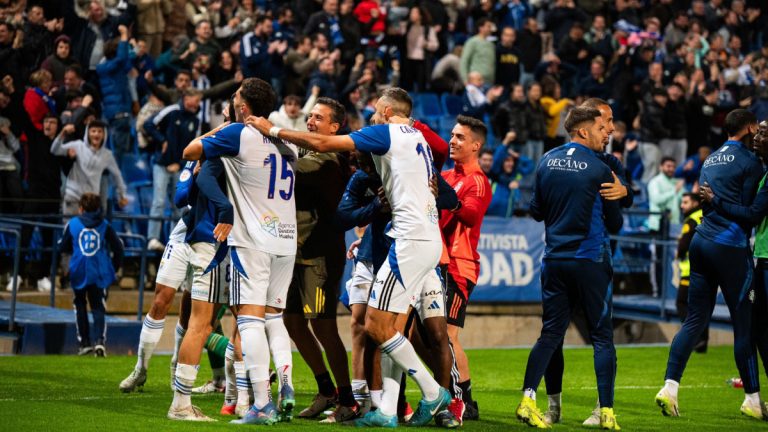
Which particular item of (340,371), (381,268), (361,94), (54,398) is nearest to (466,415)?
(340,371)

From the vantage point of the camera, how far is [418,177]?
810 cm

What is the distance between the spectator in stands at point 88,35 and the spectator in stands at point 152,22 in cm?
95

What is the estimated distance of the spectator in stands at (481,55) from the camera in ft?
73.8

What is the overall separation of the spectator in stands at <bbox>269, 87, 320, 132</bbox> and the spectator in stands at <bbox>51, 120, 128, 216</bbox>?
7.58ft

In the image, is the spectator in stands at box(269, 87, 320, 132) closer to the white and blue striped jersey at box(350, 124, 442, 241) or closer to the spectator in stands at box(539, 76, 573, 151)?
the spectator in stands at box(539, 76, 573, 151)

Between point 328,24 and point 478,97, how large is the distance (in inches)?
118

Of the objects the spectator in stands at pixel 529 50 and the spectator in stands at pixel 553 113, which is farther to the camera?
the spectator in stands at pixel 529 50

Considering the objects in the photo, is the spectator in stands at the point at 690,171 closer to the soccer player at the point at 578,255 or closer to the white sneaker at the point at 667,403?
the white sneaker at the point at 667,403

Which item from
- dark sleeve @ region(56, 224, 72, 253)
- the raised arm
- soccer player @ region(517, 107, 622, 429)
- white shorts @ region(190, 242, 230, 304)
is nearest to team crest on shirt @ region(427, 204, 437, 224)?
the raised arm

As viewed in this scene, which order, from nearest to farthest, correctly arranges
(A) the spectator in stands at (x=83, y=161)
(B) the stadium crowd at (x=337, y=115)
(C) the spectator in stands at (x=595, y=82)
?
(B) the stadium crowd at (x=337, y=115)
(A) the spectator in stands at (x=83, y=161)
(C) the spectator in stands at (x=595, y=82)

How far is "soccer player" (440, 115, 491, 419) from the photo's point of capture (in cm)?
902

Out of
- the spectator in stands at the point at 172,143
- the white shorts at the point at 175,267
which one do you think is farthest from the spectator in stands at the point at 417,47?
the white shorts at the point at 175,267

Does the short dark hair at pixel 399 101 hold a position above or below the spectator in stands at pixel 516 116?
below

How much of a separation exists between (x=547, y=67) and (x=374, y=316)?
615 inches
